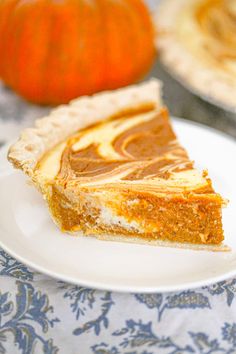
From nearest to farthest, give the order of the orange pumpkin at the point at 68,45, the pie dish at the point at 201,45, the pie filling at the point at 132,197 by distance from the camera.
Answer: the pie filling at the point at 132,197 < the pie dish at the point at 201,45 < the orange pumpkin at the point at 68,45

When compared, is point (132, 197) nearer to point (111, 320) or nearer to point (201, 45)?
point (111, 320)

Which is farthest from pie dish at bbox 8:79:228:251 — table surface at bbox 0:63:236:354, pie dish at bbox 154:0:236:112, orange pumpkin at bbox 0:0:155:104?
orange pumpkin at bbox 0:0:155:104

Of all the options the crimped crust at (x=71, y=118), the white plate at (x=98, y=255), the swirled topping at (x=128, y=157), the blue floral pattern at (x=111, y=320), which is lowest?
the blue floral pattern at (x=111, y=320)

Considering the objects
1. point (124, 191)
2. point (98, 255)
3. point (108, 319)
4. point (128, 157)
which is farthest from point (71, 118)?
point (108, 319)

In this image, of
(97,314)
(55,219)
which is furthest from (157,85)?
(97,314)

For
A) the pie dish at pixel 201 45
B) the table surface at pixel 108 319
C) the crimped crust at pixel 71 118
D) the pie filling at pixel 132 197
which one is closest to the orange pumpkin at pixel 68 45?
the pie dish at pixel 201 45

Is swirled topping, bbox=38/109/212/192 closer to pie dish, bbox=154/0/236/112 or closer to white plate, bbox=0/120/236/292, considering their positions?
white plate, bbox=0/120/236/292

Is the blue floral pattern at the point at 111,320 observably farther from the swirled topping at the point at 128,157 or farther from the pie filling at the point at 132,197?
the swirled topping at the point at 128,157
